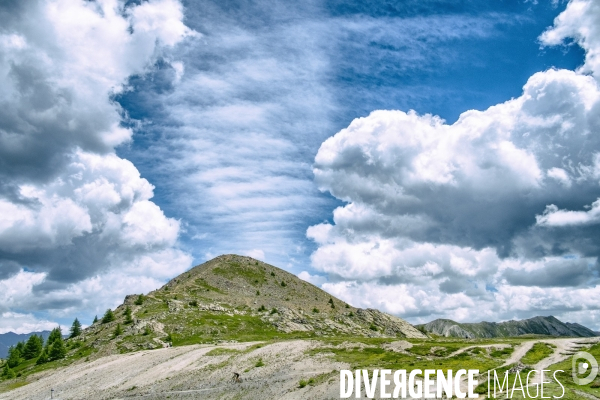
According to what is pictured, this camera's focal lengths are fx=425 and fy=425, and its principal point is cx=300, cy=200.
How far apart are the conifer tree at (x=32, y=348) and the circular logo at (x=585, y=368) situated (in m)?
156

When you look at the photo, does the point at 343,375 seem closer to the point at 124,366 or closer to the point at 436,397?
the point at 436,397

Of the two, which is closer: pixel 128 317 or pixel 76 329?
pixel 128 317

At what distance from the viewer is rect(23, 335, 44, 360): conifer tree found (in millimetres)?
146750

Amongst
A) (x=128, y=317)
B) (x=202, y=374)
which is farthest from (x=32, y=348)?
(x=202, y=374)

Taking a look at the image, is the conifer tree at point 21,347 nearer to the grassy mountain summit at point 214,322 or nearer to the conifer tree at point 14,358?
the conifer tree at point 14,358

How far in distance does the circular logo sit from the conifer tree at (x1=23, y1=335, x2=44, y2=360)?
156435 mm

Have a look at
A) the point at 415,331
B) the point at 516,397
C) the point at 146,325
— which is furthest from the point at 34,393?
the point at 415,331

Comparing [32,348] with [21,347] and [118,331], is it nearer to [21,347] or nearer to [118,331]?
[21,347]

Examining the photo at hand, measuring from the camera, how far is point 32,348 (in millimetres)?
149125

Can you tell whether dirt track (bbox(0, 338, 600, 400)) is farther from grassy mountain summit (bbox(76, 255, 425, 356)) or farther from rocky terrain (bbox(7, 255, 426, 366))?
grassy mountain summit (bbox(76, 255, 425, 356))

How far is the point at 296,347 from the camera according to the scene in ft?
340

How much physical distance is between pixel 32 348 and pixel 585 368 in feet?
536

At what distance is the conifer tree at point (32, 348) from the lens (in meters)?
147

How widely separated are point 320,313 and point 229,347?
3349 inches
